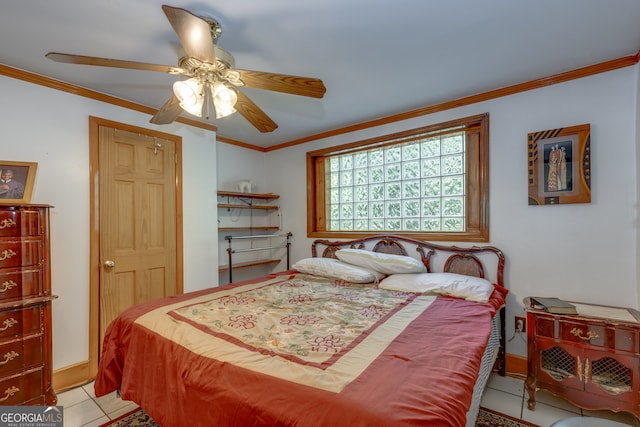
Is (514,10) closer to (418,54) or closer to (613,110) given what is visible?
(418,54)

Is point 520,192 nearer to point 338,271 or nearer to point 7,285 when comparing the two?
point 338,271

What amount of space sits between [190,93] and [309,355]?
1.43 m

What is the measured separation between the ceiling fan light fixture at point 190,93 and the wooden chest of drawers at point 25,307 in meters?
1.29

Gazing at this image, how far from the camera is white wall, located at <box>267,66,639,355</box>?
197 cm

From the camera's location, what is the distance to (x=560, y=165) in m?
2.14

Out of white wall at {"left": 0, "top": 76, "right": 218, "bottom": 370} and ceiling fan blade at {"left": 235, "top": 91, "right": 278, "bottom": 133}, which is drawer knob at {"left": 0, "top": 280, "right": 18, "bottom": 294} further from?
ceiling fan blade at {"left": 235, "top": 91, "right": 278, "bottom": 133}

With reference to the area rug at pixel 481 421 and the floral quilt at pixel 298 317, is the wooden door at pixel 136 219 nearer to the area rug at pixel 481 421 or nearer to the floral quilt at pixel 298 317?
the area rug at pixel 481 421

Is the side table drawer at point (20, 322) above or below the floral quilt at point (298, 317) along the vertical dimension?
below

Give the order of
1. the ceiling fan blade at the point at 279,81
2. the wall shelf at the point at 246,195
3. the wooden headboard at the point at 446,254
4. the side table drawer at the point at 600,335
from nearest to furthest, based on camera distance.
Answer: the ceiling fan blade at the point at 279,81
the side table drawer at the point at 600,335
the wooden headboard at the point at 446,254
the wall shelf at the point at 246,195

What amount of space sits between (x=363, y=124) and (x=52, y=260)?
3.07m

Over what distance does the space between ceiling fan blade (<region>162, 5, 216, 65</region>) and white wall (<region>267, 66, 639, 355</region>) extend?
2224 mm

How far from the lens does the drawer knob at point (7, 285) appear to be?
176cm

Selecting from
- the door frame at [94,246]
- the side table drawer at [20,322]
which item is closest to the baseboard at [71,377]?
the door frame at [94,246]

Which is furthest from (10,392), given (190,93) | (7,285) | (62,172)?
(190,93)
